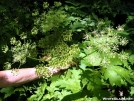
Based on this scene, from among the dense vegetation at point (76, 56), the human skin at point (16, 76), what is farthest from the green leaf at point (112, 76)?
the human skin at point (16, 76)

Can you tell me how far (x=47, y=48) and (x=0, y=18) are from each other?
231 centimetres

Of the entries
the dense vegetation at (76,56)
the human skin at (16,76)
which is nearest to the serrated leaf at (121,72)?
the dense vegetation at (76,56)

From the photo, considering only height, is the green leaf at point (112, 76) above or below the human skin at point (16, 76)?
below

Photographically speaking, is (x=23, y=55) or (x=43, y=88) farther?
(x=43, y=88)

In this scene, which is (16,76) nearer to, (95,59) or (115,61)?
(95,59)

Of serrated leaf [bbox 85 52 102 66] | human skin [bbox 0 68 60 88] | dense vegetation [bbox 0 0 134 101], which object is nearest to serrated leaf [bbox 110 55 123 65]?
dense vegetation [bbox 0 0 134 101]

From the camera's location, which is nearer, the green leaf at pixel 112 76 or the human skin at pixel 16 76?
the green leaf at pixel 112 76

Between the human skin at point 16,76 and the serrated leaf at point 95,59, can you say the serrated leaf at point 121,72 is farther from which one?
the human skin at point 16,76

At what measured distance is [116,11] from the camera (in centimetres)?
368

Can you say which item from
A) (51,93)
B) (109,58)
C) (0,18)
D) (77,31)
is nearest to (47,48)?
(109,58)

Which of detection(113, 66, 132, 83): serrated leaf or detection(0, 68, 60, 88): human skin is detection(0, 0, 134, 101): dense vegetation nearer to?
detection(113, 66, 132, 83): serrated leaf

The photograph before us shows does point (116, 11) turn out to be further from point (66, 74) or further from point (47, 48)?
point (47, 48)

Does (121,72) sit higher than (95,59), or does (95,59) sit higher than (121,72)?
(95,59)

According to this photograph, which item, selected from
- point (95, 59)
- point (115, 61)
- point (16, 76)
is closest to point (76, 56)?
point (95, 59)
